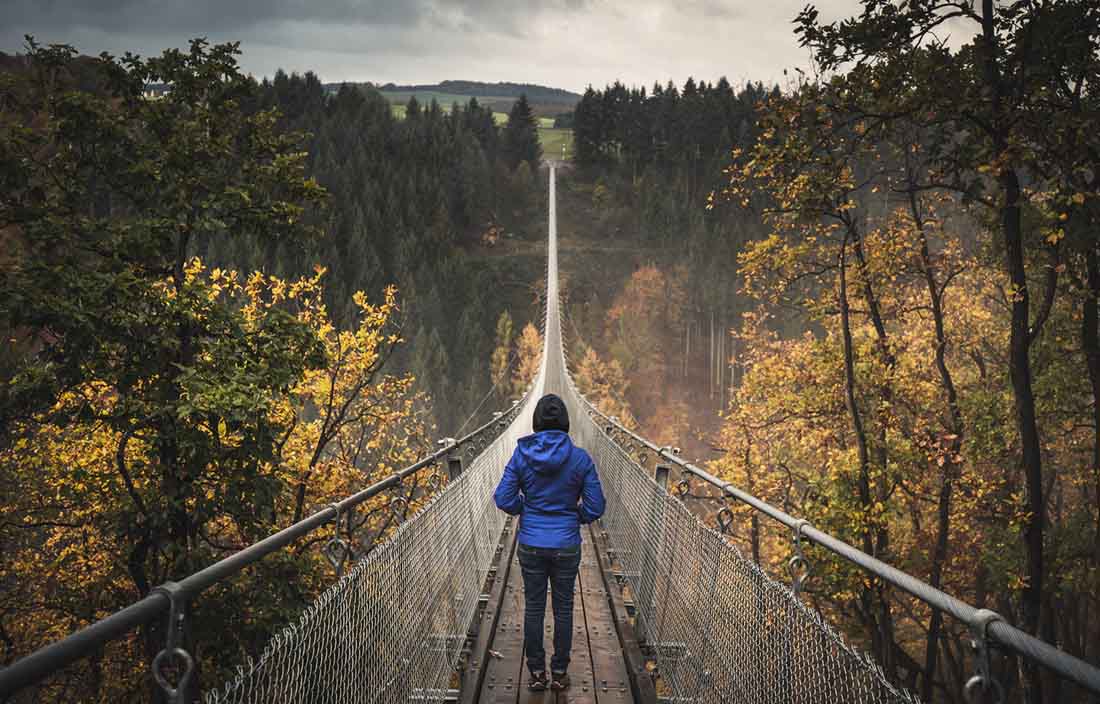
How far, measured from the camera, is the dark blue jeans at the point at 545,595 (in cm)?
351

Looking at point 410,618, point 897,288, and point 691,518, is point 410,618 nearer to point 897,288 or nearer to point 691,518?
point 691,518

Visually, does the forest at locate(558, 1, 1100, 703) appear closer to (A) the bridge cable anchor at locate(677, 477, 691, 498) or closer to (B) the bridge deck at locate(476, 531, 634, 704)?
(A) the bridge cable anchor at locate(677, 477, 691, 498)

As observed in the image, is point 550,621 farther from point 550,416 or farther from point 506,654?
point 550,416

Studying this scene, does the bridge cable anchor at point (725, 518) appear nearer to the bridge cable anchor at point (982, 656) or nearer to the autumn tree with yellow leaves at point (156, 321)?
the bridge cable anchor at point (982, 656)

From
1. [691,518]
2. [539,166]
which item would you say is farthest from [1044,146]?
[539,166]

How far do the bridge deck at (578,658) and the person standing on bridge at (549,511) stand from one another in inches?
4.7

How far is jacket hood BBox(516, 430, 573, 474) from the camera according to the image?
345 cm

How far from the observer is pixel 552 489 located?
347cm

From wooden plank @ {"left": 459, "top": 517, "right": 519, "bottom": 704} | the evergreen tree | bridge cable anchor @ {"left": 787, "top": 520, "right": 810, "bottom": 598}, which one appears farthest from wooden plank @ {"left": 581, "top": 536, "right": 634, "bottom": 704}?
the evergreen tree

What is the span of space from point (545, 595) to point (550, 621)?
4.28ft

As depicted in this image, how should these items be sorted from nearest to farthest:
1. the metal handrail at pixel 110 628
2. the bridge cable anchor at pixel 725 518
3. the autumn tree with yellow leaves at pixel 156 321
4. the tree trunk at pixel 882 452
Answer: the metal handrail at pixel 110 628, the bridge cable anchor at pixel 725 518, the autumn tree with yellow leaves at pixel 156 321, the tree trunk at pixel 882 452

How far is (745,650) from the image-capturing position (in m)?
2.52

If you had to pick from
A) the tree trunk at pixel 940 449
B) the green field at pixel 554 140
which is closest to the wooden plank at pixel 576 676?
the tree trunk at pixel 940 449

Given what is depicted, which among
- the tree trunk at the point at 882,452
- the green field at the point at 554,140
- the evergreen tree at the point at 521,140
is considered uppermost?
the green field at the point at 554,140
